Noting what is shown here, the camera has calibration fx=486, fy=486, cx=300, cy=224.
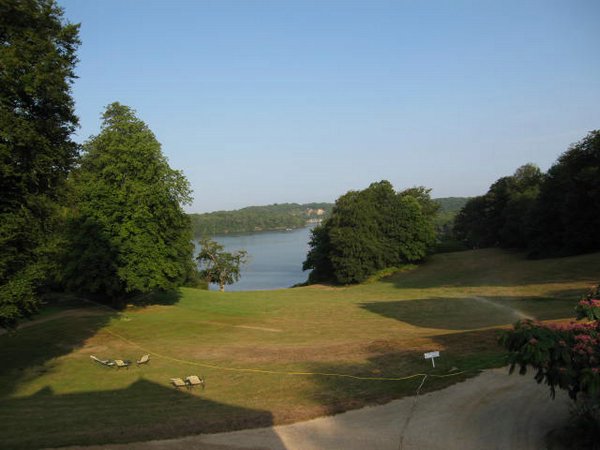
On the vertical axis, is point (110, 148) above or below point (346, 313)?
above

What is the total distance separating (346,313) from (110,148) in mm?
18203

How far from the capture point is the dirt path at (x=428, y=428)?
9477mm

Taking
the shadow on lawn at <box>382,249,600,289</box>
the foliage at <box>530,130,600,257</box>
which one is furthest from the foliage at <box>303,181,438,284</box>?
the foliage at <box>530,130,600,257</box>

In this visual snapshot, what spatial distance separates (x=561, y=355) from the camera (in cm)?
824

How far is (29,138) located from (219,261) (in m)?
49.5

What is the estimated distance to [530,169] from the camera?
7388 cm

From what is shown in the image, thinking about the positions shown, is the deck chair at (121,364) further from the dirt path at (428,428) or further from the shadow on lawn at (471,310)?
the shadow on lawn at (471,310)

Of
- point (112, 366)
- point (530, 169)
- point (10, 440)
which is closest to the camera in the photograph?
point (10, 440)

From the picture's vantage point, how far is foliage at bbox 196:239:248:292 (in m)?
63.2

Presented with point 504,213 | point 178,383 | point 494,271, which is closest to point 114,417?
point 178,383

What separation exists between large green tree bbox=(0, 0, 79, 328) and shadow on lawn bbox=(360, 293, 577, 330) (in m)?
17.5

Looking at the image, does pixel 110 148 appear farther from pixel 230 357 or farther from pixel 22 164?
pixel 230 357

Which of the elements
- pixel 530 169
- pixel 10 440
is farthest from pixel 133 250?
pixel 530 169

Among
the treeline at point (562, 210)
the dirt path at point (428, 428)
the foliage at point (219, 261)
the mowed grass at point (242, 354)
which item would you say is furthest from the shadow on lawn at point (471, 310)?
the foliage at point (219, 261)
